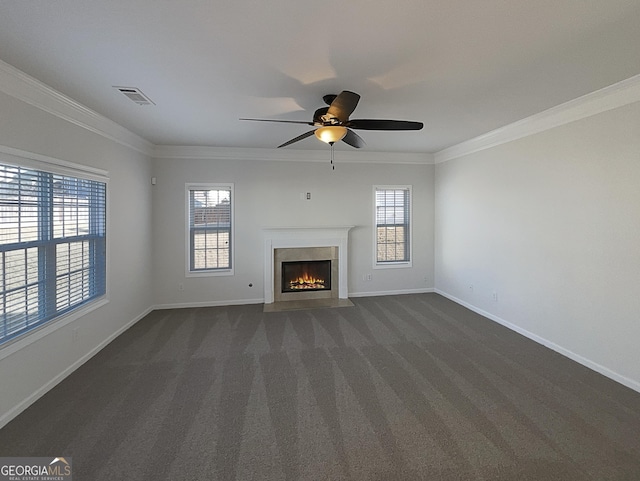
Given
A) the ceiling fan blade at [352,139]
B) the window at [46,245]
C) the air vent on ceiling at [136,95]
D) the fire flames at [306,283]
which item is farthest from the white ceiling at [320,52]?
the fire flames at [306,283]

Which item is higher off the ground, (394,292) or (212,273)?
(212,273)

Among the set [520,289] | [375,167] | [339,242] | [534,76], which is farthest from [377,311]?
[534,76]

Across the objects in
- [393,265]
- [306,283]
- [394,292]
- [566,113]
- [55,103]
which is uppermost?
[566,113]

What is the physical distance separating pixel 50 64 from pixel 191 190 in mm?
3011

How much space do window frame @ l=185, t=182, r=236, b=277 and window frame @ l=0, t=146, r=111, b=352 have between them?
1513 mm

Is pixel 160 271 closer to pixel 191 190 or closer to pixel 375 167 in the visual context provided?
pixel 191 190

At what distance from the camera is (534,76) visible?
2572mm

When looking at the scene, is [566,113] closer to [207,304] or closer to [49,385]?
[207,304]

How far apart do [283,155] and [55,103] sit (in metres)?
3.21

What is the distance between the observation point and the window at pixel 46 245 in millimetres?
2404

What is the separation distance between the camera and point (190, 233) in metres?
5.32

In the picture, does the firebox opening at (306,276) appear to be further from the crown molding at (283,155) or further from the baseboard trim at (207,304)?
the crown molding at (283,155)

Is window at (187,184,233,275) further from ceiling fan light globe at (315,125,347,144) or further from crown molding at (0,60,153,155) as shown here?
ceiling fan light globe at (315,125,347,144)

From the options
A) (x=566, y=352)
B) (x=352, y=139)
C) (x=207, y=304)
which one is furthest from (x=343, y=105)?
(x=207, y=304)
